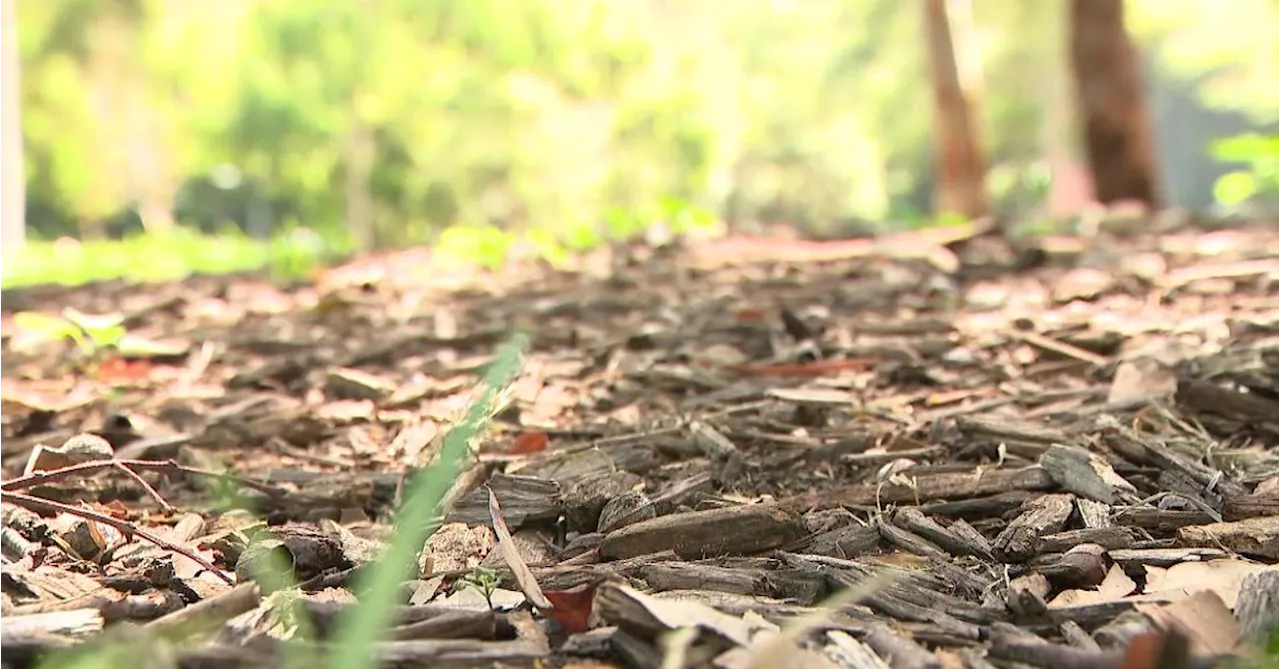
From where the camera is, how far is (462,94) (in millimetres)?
12094

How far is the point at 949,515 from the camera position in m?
1.39

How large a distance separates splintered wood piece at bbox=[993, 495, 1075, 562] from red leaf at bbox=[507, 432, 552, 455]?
0.79 m

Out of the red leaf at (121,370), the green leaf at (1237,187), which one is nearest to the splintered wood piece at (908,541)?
the red leaf at (121,370)

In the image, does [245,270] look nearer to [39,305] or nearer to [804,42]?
[39,305]

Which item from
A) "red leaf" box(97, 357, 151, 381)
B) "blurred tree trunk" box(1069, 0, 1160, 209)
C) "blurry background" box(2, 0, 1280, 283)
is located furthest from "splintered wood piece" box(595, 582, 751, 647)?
"blurry background" box(2, 0, 1280, 283)

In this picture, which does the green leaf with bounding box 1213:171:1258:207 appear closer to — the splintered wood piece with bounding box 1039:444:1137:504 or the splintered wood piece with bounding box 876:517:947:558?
the splintered wood piece with bounding box 1039:444:1137:504

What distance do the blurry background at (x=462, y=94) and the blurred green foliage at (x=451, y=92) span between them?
31 mm

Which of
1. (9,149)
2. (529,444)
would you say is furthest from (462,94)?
(529,444)

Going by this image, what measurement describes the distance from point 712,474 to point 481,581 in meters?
0.52

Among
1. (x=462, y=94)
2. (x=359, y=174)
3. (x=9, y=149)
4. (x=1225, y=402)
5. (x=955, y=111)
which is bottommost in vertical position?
(x=1225, y=402)

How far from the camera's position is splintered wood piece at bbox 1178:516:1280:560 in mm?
1213

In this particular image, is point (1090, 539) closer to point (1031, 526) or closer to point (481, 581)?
point (1031, 526)

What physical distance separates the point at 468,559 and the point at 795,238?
11.6 ft

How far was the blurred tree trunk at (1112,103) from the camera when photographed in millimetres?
5121
